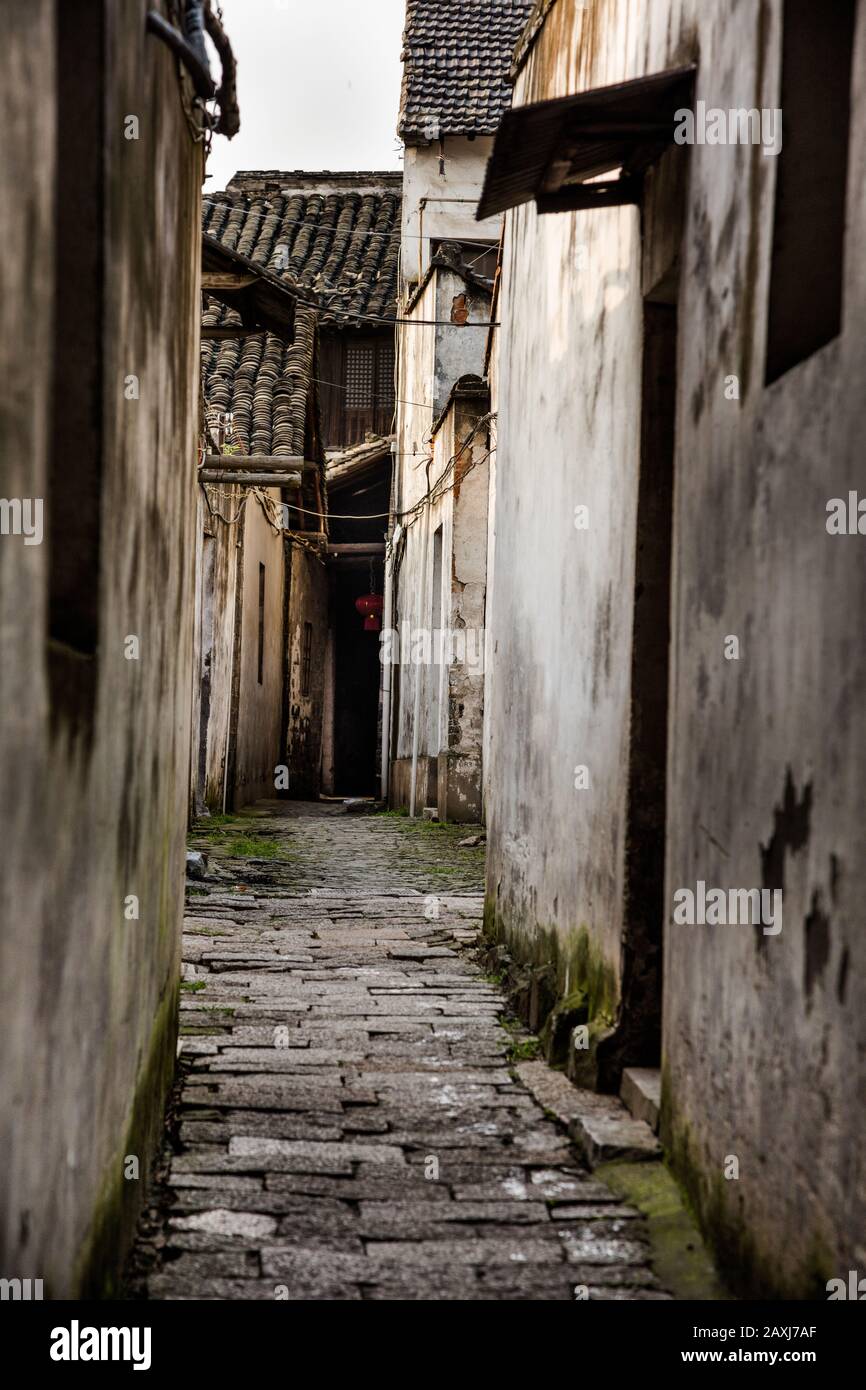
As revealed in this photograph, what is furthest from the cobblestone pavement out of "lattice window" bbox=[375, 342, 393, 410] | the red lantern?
"lattice window" bbox=[375, 342, 393, 410]

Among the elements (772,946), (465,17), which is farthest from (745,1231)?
(465,17)

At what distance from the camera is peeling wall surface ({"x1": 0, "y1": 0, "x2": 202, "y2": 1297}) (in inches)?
91.2

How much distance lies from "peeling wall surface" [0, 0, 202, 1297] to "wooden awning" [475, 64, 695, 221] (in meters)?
1.06

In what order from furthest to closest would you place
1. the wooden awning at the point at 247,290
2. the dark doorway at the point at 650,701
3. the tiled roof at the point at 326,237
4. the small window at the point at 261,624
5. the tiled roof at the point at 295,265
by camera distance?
the tiled roof at the point at 326,237 < the small window at the point at 261,624 < the tiled roof at the point at 295,265 < the wooden awning at the point at 247,290 < the dark doorway at the point at 650,701

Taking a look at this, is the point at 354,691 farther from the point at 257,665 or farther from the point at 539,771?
the point at 539,771

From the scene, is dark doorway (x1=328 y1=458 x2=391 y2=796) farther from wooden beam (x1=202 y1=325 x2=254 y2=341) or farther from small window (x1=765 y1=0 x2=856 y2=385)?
small window (x1=765 y1=0 x2=856 y2=385)

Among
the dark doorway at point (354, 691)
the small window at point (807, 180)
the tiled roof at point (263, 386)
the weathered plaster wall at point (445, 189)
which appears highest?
the weathered plaster wall at point (445, 189)

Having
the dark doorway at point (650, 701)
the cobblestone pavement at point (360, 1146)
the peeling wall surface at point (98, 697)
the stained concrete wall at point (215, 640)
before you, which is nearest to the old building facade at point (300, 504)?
the stained concrete wall at point (215, 640)

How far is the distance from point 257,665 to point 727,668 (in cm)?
1601

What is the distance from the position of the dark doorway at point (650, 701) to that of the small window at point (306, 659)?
66.4ft

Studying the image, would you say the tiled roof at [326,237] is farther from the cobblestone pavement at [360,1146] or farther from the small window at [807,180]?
the small window at [807,180]

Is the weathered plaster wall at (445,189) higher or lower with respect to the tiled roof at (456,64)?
lower

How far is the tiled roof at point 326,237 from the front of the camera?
25.7 m
